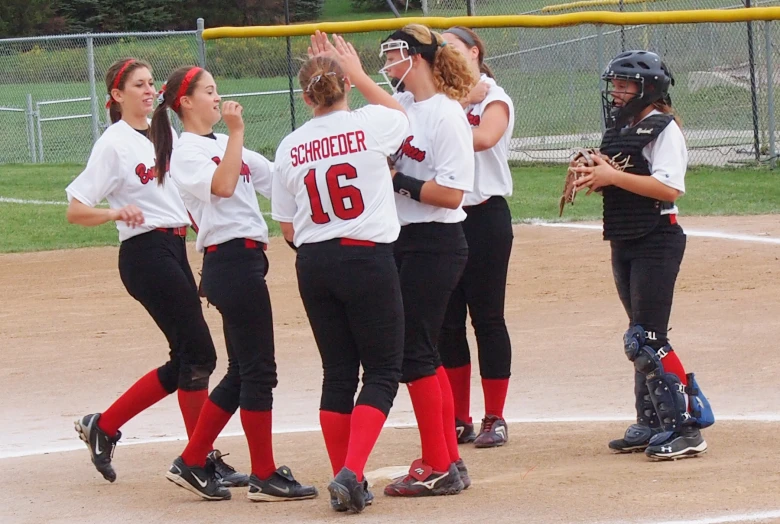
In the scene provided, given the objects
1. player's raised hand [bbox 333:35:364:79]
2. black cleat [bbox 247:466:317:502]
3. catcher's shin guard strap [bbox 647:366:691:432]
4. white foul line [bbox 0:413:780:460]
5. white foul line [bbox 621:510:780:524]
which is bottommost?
white foul line [bbox 0:413:780:460]

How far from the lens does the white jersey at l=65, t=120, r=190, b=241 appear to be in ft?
17.2

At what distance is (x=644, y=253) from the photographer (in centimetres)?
517

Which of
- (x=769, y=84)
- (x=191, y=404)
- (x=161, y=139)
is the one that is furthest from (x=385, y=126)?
(x=769, y=84)

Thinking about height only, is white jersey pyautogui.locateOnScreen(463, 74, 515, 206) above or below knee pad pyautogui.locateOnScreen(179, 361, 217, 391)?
above

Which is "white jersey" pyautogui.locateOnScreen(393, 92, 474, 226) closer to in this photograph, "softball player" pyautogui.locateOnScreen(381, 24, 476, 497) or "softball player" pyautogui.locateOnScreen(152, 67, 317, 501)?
"softball player" pyautogui.locateOnScreen(381, 24, 476, 497)

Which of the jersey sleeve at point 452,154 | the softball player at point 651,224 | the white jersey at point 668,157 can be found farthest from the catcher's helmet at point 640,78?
the jersey sleeve at point 452,154

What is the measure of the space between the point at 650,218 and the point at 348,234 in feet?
4.93

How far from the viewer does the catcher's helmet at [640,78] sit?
16.8ft

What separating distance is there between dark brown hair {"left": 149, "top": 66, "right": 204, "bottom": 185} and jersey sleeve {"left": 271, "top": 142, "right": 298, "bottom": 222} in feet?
2.23

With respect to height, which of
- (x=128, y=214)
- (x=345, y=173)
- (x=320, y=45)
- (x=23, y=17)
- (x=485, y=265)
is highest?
(x=23, y=17)

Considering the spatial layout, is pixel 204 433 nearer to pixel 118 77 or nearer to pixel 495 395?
pixel 495 395

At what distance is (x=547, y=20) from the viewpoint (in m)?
14.1

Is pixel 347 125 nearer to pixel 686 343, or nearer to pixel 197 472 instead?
pixel 197 472

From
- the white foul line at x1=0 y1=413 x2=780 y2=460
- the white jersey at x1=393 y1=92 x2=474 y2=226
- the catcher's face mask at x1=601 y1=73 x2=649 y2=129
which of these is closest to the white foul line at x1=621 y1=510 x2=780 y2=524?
the white jersey at x1=393 y1=92 x2=474 y2=226
